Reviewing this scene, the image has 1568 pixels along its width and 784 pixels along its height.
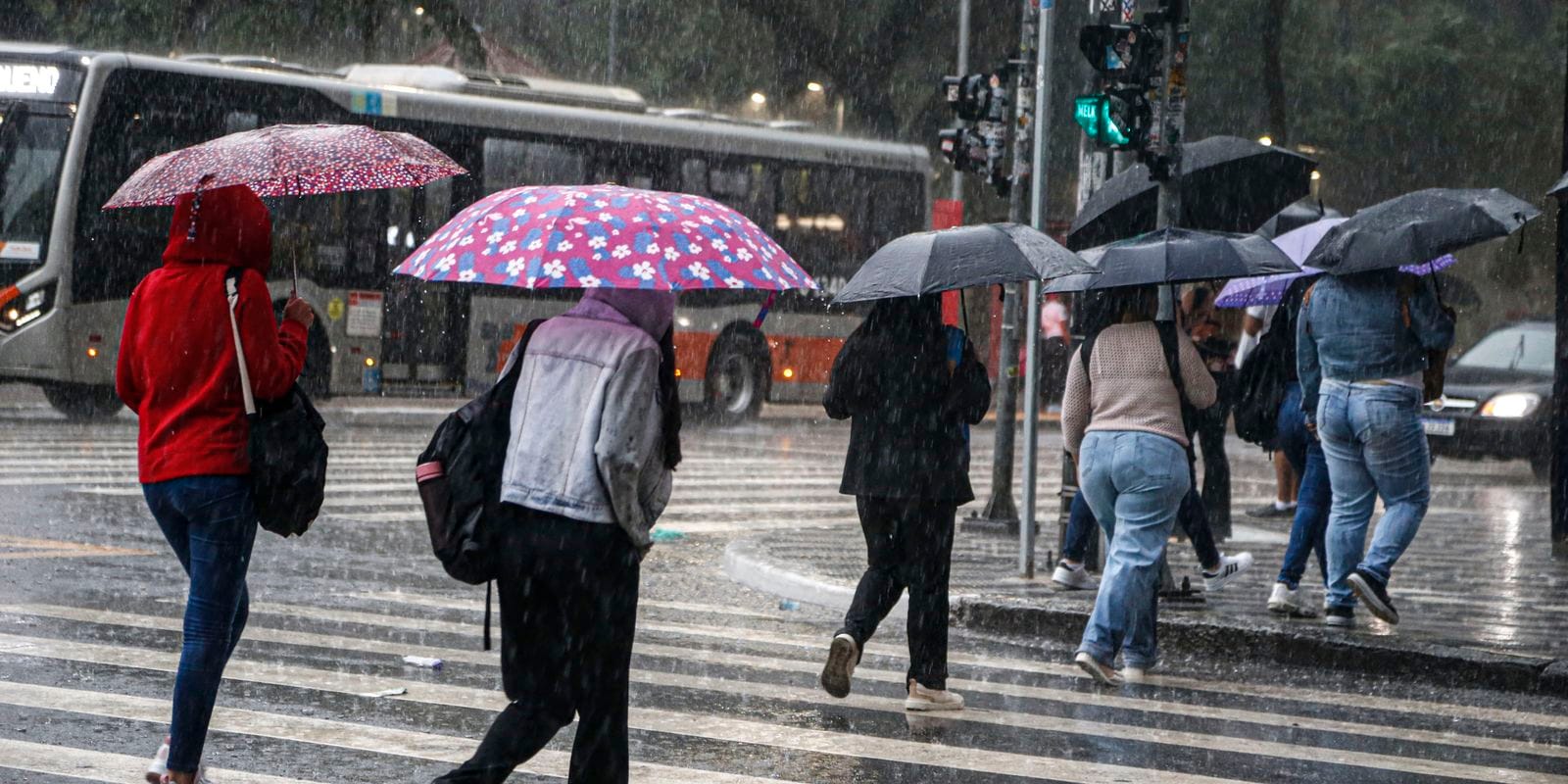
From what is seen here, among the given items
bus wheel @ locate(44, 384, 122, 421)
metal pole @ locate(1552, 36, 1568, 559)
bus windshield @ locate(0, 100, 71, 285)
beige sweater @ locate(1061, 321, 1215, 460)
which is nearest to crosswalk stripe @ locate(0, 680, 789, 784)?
beige sweater @ locate(1061, 321, 1215, 460)

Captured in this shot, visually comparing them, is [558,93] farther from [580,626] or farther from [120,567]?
[580,626]

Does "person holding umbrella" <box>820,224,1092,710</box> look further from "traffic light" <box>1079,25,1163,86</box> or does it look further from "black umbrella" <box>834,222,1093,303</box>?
"traffic light" <box>1079,25,1163,86</box>

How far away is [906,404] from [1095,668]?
61.8 inches

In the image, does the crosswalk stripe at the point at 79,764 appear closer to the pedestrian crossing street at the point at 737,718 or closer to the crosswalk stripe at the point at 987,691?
the pedestrian crossing street at the point at 737,718

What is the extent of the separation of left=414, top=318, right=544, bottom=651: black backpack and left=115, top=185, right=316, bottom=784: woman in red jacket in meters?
0.75

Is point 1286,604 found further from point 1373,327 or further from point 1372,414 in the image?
point 1373,327

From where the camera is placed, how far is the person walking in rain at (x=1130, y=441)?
7.82m

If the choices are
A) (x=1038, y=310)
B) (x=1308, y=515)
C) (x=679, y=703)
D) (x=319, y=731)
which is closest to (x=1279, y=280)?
(x=1038, y=310)

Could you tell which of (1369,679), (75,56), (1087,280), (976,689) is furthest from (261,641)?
(75,56)

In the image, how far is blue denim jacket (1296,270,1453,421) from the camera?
891 cm

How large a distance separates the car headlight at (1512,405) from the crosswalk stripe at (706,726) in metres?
15.0

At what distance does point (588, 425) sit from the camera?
4723 mm

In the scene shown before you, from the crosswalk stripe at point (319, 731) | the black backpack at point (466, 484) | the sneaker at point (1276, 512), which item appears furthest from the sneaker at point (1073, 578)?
the black backpack at point (466, 484)

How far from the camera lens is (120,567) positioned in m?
10.5
